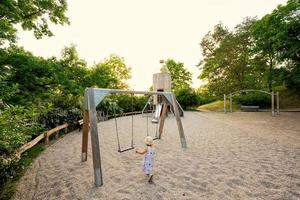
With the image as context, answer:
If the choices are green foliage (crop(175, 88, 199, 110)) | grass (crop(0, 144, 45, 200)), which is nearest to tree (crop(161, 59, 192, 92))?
green foliage (crop(175, 88, 199, 110))

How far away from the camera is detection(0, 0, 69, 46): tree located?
23.2 ft

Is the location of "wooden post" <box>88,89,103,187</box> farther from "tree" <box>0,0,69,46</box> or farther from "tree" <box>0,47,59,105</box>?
"tree" <box>0,0,69,46</box>

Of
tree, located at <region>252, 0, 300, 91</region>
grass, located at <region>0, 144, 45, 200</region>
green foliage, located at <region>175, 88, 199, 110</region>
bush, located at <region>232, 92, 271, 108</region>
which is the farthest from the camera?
green foliage, located at <region>175, 88, 199, 110</region>

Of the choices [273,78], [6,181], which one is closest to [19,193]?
[6,181]

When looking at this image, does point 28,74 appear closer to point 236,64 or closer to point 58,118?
point 58,118

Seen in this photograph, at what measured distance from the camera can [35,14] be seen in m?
8.77

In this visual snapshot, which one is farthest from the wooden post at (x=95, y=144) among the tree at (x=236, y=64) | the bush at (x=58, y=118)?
the tree at (x=236, y=64)

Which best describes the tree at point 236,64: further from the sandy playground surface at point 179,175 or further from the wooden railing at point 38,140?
the wooden railing at point 38,140

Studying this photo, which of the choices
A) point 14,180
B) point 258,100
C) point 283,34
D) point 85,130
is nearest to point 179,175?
point 85,130

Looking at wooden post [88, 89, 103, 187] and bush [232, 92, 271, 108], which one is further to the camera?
bush [232, 92, 271, 108]

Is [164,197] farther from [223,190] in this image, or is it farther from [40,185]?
[40,185]

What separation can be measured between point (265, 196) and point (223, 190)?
0.66 metres

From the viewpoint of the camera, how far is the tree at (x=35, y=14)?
23.2 ft

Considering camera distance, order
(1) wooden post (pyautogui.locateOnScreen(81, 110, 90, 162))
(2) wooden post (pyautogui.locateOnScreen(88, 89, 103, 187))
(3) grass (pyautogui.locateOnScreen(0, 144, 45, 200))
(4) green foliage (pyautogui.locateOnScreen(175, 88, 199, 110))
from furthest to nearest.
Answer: (4) green foliage (pyautogui.locateOnScreen(175, 88, 199, 110)) → (1) wooden post (pyautogui.locateOnScreen(81, 110, 90, 162)) → (2) wooden post (pyautogui.locateOnScreen(88, 89, 103, 187)) → (3) grass (pyautogui.locateOnScreen(0, 144, 45, 200))
